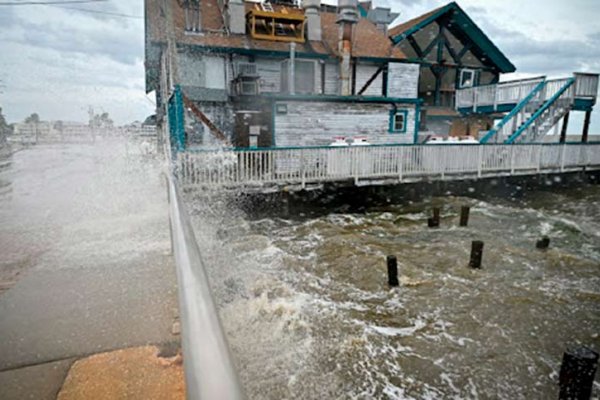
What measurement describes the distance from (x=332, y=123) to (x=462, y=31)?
1618 cm

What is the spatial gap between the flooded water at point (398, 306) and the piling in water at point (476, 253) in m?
0.22

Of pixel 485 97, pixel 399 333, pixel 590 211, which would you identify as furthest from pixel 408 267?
pixel 485 97

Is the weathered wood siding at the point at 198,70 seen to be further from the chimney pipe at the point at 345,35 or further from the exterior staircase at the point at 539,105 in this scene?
the exterior staircase at the point at 539,105

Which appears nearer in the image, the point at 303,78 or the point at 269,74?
the point at 269,74

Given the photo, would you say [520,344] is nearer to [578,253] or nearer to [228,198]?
[578,253]

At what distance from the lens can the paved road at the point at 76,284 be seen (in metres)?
3.16

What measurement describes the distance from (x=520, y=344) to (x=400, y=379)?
88.5 inches

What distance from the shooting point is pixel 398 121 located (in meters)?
19.6

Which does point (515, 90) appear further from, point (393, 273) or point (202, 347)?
point (202, 347)

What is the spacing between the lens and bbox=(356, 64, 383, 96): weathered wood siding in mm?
21734

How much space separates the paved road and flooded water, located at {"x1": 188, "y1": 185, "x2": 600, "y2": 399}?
151 cm

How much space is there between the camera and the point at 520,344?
5.68 meters

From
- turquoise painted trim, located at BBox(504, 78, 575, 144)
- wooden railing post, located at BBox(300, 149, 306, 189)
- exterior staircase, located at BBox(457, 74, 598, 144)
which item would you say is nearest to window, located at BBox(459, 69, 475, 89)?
exterior staircase, located at BBox(457, 74, 598, 144)

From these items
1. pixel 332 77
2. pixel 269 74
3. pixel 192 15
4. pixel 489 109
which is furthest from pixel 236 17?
pixel 489 109
